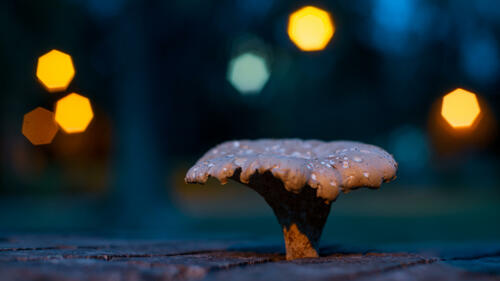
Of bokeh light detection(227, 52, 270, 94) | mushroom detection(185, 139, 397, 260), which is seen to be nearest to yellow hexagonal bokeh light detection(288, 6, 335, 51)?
bokeh light detection(227, 52, 270, 94)

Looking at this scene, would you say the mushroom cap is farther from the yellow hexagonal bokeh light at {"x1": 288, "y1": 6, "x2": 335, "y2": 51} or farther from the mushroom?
the yellow hexagonal bokeh light at {"x1": 288, "y1": 6, "x2": 335, "y2": 51}

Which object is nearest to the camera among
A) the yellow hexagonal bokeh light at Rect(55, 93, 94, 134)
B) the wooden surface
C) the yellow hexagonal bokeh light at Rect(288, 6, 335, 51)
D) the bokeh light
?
the wooden surface

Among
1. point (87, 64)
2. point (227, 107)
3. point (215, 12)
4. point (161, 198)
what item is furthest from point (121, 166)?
point (227, 107)

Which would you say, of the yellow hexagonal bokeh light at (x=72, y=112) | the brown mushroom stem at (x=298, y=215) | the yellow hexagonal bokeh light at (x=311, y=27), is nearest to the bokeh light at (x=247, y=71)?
the yellow hexagonal bokeh light at (x=311, y=27)

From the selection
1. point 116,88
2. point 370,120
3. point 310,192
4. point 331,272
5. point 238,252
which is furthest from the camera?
point 370,120

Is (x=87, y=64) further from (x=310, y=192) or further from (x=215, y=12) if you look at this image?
(x=310, y=192)

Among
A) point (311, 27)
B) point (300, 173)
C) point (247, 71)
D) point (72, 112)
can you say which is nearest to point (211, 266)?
point (300, 173)

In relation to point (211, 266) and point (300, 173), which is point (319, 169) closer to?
point (300, 173)
